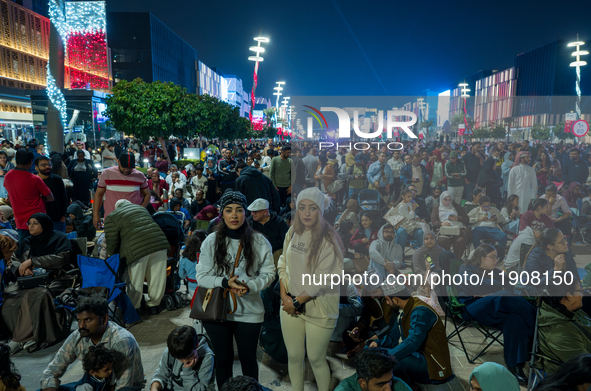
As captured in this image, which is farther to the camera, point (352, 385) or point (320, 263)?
point (320, 263)

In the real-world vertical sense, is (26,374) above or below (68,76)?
below

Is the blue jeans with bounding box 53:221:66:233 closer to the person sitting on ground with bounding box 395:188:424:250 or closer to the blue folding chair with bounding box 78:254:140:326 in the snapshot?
the blue folding chair with bounding box 78:254:140:326

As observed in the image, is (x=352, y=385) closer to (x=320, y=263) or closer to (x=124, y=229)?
(x=320, y=263)

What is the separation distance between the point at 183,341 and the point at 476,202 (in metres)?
4.32

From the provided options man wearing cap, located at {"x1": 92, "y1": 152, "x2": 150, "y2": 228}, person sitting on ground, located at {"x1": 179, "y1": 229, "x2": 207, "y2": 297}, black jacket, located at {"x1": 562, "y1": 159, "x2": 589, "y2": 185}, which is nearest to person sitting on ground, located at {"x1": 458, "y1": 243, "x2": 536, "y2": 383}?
person sitting on ground, located at {"x1": 179, "y1": 229, "x2": 207, "y2": 297}

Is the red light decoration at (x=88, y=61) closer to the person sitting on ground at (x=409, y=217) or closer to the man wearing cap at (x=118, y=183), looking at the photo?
the man wearing cap at (x=118, y=183)

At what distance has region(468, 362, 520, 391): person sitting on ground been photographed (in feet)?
8.19

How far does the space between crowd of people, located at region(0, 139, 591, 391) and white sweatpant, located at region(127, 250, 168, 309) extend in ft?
0.06

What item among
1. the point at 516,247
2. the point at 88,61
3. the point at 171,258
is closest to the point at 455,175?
the point at 516,247

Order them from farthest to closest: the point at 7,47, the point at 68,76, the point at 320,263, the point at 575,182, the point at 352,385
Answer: the point at 7,47 → the point at 68,76 → the point at 575,182 → the point at 320,263 → the point at 352,385

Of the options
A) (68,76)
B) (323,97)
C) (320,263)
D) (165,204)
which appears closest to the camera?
(320,263)

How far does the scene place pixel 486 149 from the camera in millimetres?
5555

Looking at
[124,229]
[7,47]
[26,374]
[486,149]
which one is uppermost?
[7,47]

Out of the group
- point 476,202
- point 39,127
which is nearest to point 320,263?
point 476,202
